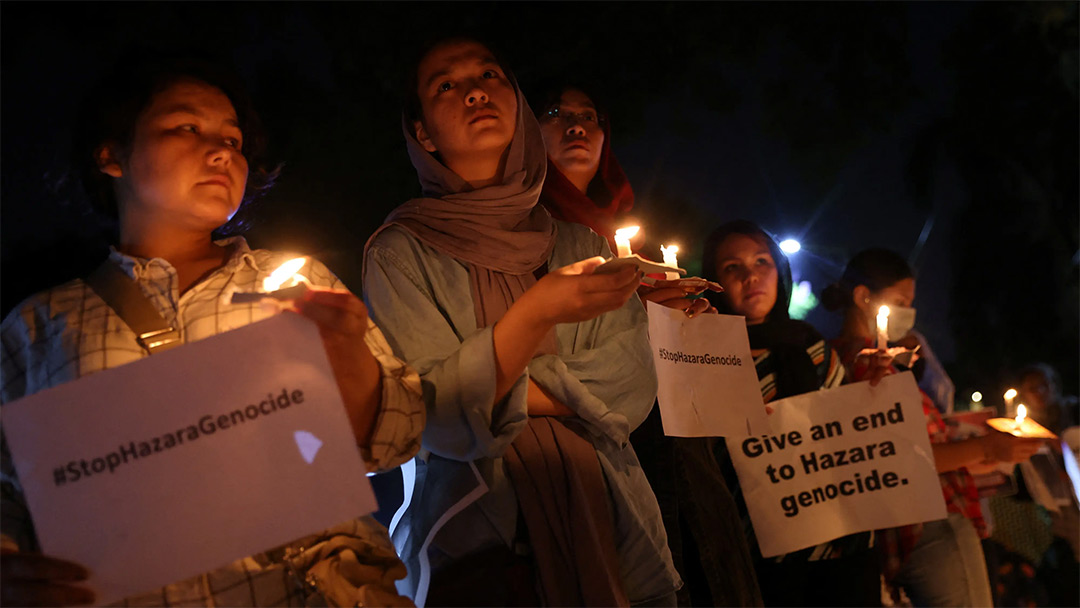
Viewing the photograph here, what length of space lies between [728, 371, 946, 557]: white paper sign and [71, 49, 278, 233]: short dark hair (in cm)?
219

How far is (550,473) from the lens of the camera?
2.03 meters

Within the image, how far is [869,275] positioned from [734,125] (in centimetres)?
222

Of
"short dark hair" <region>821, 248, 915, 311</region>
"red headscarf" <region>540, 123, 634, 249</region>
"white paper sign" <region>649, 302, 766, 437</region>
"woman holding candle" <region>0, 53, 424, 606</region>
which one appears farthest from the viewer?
"short dark hair" <region>821, 248, 915, 311</region>

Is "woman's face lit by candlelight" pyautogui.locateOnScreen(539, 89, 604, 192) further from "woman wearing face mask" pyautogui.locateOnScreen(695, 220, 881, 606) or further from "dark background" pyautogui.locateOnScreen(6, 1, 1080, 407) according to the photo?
"woman wearing face mask" pyautogui.locateOnScreen(695, 220, 881, 606)

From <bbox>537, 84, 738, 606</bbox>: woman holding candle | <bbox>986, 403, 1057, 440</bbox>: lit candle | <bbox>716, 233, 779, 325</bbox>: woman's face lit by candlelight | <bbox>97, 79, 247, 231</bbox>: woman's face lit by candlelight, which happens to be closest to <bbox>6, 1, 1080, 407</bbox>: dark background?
<bbox>97, 79, 247, 231</bbox>: woman's face lit by candlelight

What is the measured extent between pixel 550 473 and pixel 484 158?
0.94 metres

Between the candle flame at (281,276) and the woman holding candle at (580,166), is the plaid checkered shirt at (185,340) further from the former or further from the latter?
the woman holding candle at (580,166)

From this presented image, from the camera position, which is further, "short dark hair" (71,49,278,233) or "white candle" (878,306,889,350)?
"white candle" (878,306,889,350)

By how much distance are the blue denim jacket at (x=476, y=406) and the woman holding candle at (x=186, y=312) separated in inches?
4.9

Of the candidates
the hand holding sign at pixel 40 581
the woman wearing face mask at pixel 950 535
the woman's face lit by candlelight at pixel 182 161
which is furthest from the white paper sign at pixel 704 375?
the hand holding sign at pixel 40 581

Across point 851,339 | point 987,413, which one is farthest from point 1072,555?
point 851,339

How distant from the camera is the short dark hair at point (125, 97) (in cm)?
204

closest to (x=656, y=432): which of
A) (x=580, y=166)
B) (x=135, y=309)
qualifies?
(x=580, y=166)

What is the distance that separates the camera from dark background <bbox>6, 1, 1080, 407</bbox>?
12.7 feet
